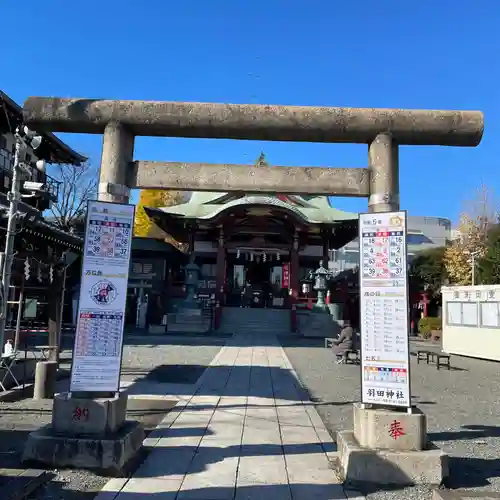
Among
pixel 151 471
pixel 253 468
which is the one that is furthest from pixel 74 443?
A: pixel 253 468

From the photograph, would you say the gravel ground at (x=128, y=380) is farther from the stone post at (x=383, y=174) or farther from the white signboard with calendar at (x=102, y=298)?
the stone post at (x=383, y=174)

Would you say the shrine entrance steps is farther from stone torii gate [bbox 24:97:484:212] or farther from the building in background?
the building in background

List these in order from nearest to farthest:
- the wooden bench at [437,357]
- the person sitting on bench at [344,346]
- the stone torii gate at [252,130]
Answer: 1. the stone torii gate at [252,130]
2. the person sitting on bench at [344,346]
3. the wooden bench at [437,357]

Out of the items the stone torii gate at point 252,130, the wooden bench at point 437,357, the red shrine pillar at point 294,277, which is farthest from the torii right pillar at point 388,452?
the red shrine pillar at point 294,277

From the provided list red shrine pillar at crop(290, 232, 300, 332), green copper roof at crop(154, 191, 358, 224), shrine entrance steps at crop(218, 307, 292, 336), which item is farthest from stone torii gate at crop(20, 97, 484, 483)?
red shrine pillar at crop(290, 232, 300, 332)

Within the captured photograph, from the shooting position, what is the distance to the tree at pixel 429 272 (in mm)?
29686

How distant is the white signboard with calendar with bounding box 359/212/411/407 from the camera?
4.79m

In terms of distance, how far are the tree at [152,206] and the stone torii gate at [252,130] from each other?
34.5 meters

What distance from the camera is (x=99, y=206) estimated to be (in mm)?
5129

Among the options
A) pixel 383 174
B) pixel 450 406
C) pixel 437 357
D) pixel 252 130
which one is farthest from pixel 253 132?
pixel 437 357

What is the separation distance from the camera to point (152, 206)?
4156cm

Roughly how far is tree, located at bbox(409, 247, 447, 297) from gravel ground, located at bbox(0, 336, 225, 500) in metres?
16.7

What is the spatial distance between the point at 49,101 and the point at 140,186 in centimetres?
147

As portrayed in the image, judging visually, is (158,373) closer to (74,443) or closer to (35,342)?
(74,443)
